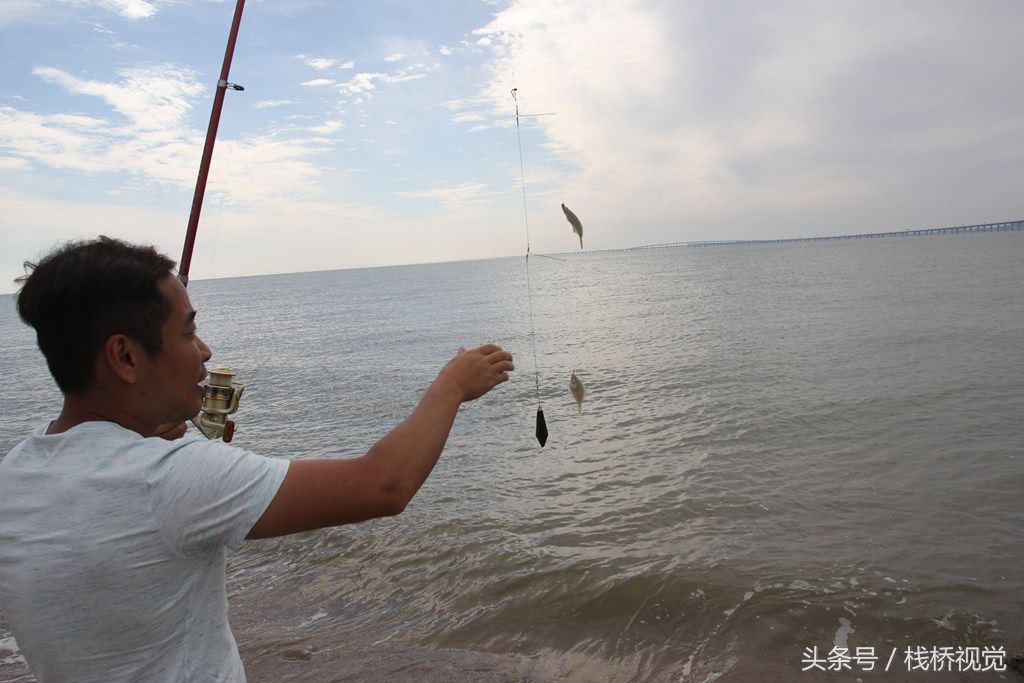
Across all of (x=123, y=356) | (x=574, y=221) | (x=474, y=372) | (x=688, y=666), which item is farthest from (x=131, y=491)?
(x=688, y=666)

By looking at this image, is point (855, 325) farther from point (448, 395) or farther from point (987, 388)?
point (448, 395)

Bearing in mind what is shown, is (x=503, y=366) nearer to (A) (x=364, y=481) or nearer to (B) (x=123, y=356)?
(A) (x=364, y=481)

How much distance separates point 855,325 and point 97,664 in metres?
26.6

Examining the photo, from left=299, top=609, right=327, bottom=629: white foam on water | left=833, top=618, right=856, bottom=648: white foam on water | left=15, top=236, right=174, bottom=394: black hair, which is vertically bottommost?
left=299, top=609, right=327, bottom=629: white foam on water

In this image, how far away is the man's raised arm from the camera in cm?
156

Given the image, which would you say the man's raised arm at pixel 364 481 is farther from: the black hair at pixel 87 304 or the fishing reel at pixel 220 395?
the fishing reel at pixel 220 395

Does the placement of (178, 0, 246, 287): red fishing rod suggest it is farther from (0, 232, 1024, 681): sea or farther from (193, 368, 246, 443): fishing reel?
(0, 232, 1024, 681): sea

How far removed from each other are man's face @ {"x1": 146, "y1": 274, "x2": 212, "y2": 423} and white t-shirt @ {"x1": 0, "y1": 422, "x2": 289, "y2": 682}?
0.15m

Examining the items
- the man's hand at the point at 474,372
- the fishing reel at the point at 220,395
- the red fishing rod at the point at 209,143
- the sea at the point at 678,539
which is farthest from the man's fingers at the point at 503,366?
the red fishing rod at the point at 209,143

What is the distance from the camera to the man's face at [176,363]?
1.71 meters

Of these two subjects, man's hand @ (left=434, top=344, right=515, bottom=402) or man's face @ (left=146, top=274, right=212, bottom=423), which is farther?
man's hand @ (left=434, top=344, right=515, bottom=402)

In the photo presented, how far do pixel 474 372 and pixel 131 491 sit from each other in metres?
0.97

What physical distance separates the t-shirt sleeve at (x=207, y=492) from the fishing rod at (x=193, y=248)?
1.51 m

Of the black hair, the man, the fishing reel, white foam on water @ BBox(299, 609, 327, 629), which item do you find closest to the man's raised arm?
the man
